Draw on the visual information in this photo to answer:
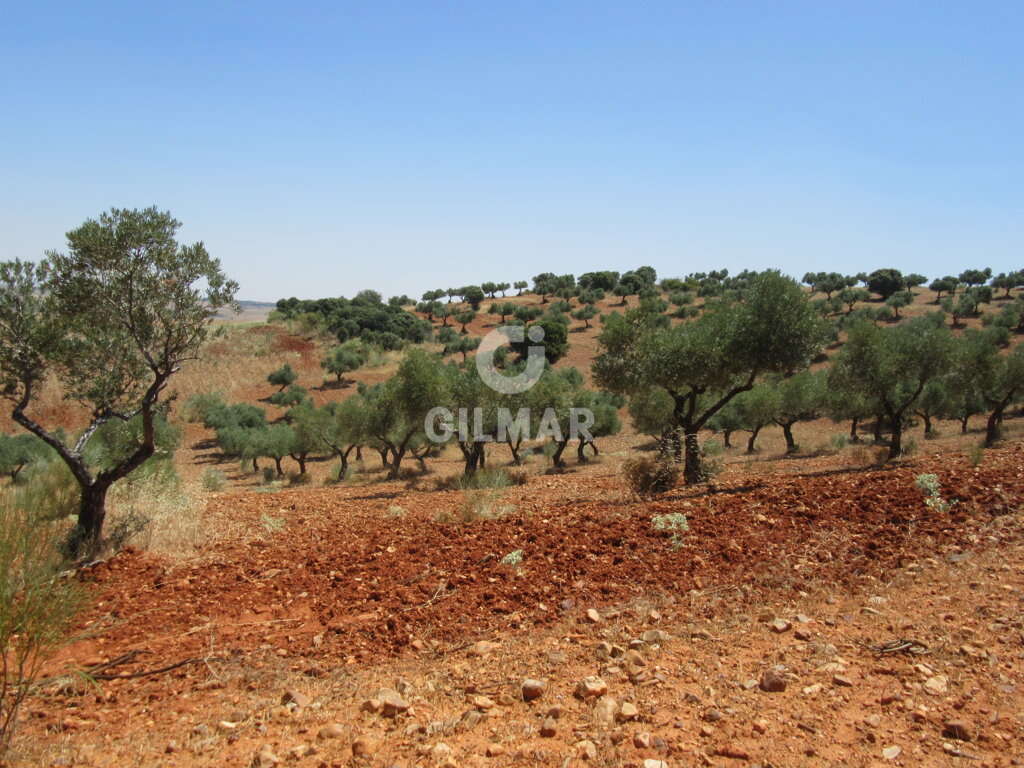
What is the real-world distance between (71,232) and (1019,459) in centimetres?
1548

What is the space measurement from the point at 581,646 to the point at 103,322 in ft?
26.8

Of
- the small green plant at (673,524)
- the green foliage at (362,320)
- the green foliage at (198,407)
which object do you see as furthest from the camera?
the green foliage at (362,320)

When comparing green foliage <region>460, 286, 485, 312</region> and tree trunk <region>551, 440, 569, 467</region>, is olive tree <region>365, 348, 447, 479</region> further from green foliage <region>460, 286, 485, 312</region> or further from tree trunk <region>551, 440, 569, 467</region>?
green foliage <region>460, 286, 485, 312</region>

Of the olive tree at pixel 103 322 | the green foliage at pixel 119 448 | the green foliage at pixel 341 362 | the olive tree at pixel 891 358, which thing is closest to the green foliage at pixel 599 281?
the green foliage at pixel 341 362

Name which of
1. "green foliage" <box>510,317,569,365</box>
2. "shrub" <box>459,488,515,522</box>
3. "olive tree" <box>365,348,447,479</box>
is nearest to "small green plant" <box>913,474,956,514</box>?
"shrub" <box>459,488,515,522</box>

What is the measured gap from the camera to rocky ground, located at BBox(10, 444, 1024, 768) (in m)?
3.67

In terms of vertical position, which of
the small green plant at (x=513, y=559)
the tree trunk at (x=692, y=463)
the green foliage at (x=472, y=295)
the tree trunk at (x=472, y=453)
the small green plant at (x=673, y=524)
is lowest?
the tree trunk at (x=472, y=453)

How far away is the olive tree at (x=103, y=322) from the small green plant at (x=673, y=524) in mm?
6845

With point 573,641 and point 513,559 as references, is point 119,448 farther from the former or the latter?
point 573,641

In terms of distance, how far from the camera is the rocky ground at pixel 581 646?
3.67 meters

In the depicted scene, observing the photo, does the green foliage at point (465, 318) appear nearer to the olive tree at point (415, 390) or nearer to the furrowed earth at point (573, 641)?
the olive tree at point (415, 390)

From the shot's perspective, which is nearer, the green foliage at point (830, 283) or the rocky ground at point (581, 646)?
the rocky ground at point (581, 646)

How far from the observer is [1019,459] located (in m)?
11.1

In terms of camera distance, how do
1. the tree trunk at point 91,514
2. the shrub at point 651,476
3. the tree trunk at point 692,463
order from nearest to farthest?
the tree trunk at point 91,514 < the shrub at point 651,476 < the tree trunk at point 692,463
